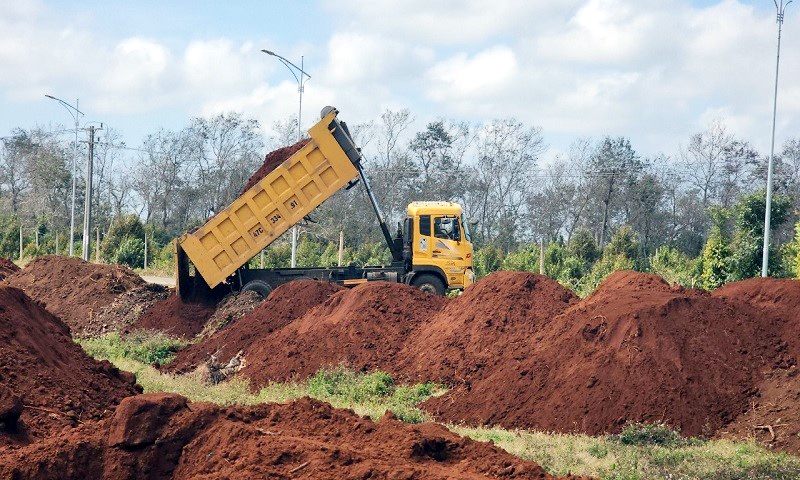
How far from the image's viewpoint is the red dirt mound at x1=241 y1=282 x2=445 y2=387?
57.1 ft

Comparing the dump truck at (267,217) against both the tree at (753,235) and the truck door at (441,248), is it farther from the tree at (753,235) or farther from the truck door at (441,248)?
the tree at (753,235)

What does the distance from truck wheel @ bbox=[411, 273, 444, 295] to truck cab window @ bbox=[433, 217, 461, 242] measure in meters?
1.08

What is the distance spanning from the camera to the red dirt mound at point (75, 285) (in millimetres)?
25391

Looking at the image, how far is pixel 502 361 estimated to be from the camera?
15203 mm

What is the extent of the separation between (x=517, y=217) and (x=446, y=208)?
32737mm

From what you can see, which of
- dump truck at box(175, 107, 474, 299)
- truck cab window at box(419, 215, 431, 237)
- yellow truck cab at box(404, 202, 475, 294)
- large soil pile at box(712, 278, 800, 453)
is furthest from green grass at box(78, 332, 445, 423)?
truck cab window at box(419, 215, 431, 237)

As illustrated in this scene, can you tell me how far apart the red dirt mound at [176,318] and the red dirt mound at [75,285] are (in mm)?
1611

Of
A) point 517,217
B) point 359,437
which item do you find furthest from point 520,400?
point 517,217

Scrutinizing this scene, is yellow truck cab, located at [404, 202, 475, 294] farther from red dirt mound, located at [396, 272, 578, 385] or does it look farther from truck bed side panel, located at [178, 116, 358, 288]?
red dirt mound, located at [396, 272, 578, 385]

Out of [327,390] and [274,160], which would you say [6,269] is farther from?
[327,390]

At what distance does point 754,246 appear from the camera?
29.7 m

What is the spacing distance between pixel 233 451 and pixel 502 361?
291 inches

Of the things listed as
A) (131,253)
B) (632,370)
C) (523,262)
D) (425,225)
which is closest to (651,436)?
(632,370)

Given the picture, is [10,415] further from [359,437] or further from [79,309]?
[79,309]
